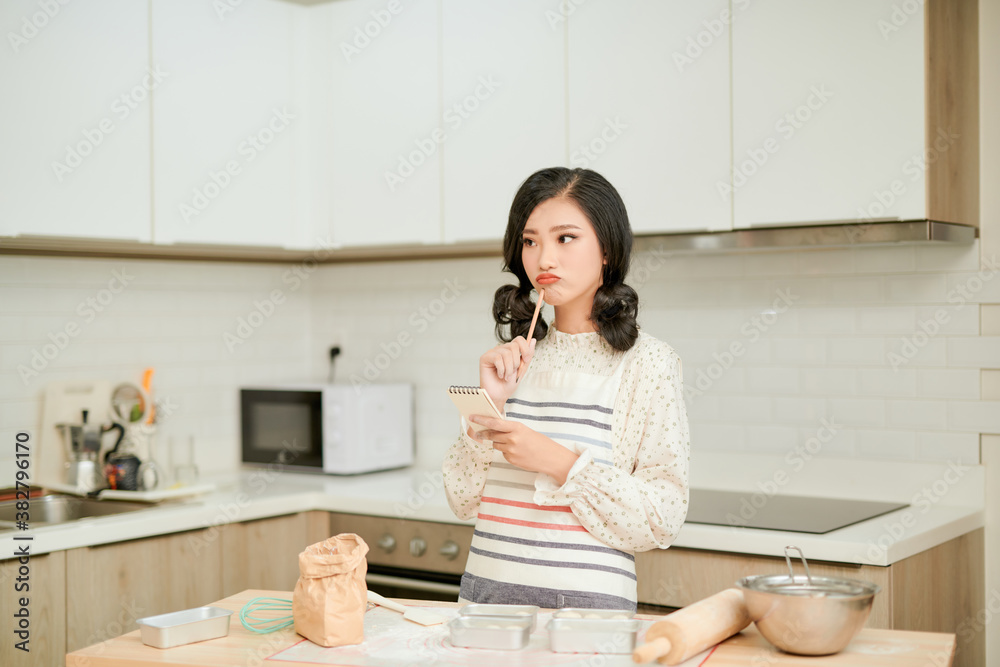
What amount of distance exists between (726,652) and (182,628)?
2.62ft

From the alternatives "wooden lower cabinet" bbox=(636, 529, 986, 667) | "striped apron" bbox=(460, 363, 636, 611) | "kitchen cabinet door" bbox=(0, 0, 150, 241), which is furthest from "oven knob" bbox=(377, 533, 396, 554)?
"kitchen cabinet door" bbox=(0, 0, 150, 241)

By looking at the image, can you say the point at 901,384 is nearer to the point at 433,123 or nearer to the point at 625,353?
the point at 625,353

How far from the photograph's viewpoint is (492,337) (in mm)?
3197

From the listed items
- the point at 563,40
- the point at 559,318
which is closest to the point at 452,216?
the point at 563,40

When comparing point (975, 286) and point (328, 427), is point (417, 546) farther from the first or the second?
point (975, 286)

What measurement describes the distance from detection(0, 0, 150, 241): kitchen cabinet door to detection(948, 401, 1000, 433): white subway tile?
2.16 m

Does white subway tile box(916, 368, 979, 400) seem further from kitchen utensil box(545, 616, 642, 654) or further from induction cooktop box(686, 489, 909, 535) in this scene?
kitchen utensil box(545, 616, 642, 654)

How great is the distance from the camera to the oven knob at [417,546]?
2666 millimetres

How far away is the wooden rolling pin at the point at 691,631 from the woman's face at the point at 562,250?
1.97ft

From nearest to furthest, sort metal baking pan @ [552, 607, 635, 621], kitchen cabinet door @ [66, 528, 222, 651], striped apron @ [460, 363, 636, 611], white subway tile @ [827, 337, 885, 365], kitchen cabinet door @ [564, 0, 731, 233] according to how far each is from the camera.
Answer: metal baking pan @ [552, 607, 635, 621], striped apron @ [460, 363, 636, 611], kitchen cabinet door @ [66, 528, 222, 651], kitchen cabinet door @ [564, 0, 731, 233], white subway tile @ [827, 337, 885, 365]

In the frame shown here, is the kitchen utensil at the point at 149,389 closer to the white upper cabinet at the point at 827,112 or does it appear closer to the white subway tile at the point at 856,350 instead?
the white upper cabinet at the point at 827,112

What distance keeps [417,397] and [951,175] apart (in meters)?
1.80

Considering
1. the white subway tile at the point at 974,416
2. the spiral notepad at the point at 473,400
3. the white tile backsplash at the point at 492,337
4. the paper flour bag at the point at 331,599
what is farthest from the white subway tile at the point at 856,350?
the paper flour bag at the point at 331,599

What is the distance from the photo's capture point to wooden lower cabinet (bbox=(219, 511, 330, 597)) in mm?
2689
